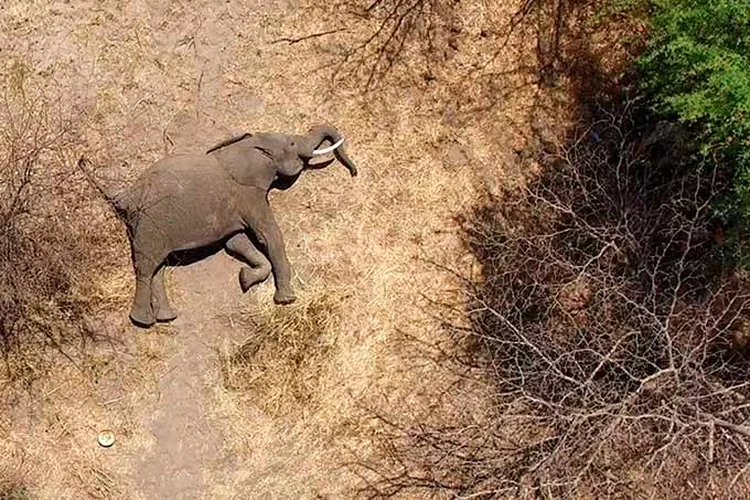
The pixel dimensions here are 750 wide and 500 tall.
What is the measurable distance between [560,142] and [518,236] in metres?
Result: 0.69

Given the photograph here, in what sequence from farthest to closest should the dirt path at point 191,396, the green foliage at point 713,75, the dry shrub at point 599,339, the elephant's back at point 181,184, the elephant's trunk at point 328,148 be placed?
the dirt path at point 191,396, the elephant's trunk at point 328,148, the elephant's back at point 181,184, the dry shrub at point 599,339, the green foliage at point 713,75

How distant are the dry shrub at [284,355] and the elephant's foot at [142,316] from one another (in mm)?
521

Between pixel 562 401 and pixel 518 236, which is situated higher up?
pixel 518 236

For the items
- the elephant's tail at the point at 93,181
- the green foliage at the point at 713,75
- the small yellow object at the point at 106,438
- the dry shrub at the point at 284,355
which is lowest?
the small yellow object at the point at 106,438

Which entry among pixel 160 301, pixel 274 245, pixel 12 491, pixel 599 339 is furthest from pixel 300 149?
pixel 12 491

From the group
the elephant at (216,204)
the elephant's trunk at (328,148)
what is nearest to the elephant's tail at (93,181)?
the elephant at (216,204)

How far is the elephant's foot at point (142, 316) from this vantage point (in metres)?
6.39

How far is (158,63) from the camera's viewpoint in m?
6.45

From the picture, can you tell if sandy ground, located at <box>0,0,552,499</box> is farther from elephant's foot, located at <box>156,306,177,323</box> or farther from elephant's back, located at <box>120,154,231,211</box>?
elephant's back, located at <box>120,154,231,211</box>

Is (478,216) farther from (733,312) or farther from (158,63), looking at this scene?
(158,63)

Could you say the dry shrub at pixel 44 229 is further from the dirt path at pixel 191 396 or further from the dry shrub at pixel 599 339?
the dry shrub at pixel 599 339

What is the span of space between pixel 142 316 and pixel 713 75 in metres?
3.72

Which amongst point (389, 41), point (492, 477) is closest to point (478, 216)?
point (389, 41)

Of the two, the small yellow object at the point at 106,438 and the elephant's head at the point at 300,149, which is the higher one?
the elephant's head at the point at 300,149
